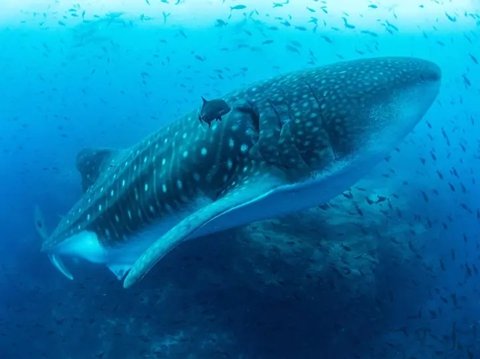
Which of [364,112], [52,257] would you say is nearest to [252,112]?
[364,112]

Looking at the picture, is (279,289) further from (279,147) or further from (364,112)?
(364,112)

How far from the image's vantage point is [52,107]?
59781mm

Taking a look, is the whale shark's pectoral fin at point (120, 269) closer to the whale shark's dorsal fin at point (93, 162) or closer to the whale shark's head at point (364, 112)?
the whale shark's dorsal fin at point (93, 162)

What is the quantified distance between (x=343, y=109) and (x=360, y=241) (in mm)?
6320

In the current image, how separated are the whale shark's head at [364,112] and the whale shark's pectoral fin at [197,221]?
1.23 feet

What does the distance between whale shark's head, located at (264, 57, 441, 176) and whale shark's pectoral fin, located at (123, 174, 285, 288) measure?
1.23ft

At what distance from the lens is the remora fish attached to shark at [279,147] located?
2992 millimetres

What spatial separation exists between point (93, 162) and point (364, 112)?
14.3 ft

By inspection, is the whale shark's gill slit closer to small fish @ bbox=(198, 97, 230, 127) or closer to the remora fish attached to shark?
the remora fish attached to shark

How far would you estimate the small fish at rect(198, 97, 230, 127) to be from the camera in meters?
3.63

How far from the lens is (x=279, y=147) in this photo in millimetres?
3180

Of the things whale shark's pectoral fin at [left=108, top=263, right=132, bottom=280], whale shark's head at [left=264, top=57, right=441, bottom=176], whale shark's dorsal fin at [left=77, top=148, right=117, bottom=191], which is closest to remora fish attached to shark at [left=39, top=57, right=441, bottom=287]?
whale shark's head at [left=264, top=57, right=441, bottom=176]

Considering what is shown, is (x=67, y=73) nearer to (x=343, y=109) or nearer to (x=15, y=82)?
(x=15, y=82)

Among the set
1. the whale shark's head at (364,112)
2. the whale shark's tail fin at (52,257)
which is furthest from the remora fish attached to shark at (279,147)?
the whale shark's tail fin at (52,257)
